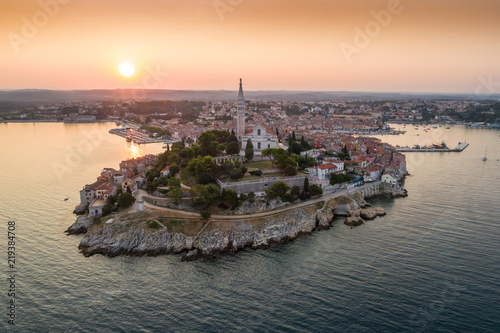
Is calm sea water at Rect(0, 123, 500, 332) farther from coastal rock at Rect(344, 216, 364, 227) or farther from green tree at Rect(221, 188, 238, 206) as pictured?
green tree at Rect(221, 188, 238, 206)

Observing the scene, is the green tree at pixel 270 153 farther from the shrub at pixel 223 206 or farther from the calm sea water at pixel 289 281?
the calm sea water at pixel 289 281

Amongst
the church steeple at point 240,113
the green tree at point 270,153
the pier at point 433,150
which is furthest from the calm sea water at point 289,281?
the pier at point 433,150

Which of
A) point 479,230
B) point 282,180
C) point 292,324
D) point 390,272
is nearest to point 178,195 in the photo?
point 282,180

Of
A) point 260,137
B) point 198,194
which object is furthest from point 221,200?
point 260,137

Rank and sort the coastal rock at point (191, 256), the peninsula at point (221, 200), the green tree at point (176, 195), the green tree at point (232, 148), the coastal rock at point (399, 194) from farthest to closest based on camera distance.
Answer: the green tree at point (232, 148), the coastal rock at point (399, 194), the green tree at point (176, 195), the peninsula at point (221, 200), the coastal rock at point (191, 256)

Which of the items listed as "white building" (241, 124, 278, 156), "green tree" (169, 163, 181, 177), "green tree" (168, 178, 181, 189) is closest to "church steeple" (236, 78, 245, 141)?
"white building" (241, 124, 278, 156)

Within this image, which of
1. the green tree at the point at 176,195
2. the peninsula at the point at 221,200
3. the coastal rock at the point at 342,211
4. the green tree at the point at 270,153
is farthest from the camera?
the green tree at the point at 270,153

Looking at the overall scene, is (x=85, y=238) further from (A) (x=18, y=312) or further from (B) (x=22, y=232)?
(A) (x=18, y=312)
